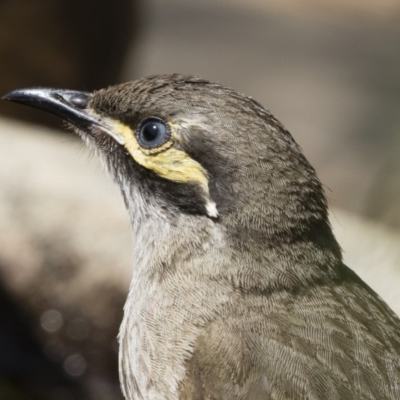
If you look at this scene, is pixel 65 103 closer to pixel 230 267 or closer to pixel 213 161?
pixel 213 161

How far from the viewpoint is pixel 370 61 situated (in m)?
12.9

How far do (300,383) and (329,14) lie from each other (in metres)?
9.80

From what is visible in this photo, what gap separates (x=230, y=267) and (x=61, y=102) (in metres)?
1.35

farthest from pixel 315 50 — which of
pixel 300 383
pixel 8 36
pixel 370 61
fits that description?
pixel 300 383

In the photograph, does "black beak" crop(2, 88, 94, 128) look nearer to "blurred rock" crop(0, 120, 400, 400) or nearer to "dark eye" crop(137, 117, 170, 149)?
"dark eye" crop(137, 117, 170, 149)

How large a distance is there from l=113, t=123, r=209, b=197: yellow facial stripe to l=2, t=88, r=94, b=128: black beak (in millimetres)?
361

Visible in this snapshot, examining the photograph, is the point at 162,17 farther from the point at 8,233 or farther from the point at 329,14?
the point at 8,233

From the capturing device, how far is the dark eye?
477 cm

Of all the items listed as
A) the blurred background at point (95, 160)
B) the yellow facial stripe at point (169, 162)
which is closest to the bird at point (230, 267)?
the yellow facial stripe at point (169, 162)

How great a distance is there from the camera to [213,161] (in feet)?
15.2

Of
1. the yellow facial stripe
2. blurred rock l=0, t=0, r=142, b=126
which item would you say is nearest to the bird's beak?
the yellow facial stripe

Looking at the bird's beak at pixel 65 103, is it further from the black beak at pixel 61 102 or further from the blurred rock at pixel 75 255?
the blurred rock at pixel 75 255

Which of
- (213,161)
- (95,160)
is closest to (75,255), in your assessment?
(95,160)

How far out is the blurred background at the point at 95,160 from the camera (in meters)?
7.83
